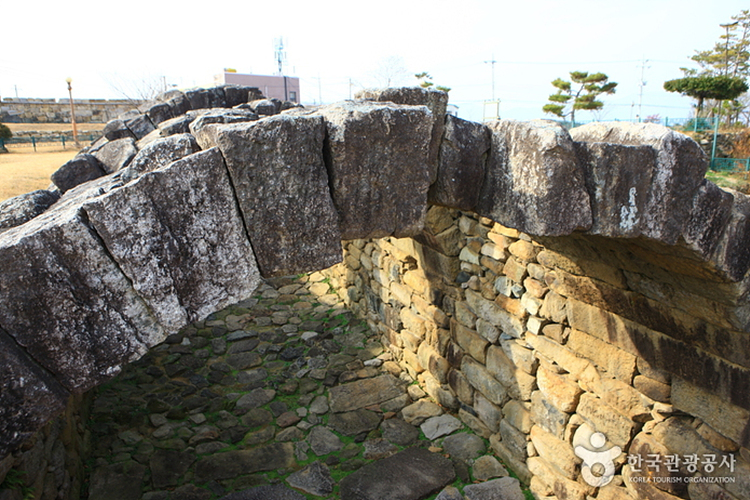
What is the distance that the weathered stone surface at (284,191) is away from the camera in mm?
1862

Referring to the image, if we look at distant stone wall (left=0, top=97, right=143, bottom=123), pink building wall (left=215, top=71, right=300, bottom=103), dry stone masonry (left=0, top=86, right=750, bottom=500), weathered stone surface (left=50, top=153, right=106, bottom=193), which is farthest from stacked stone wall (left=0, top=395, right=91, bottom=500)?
distant stone wall (left=0, top=97, right=143, bottom=123)

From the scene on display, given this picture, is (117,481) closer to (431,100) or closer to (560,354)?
(560,354)

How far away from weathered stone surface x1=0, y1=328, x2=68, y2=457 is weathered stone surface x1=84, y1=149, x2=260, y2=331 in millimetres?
391

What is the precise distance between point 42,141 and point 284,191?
22.5 m

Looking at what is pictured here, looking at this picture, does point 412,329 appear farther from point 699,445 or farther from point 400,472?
point 699,445

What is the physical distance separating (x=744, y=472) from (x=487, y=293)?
7.00 ft

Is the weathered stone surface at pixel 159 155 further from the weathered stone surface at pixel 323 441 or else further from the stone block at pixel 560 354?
the weathered stone surface at pixel 323 441

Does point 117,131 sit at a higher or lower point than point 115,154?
higher

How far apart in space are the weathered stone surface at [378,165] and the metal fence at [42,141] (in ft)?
64.6

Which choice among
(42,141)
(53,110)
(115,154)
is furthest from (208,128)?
(53,110)

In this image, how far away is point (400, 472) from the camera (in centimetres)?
414

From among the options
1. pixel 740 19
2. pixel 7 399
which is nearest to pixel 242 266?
pixel 7 399

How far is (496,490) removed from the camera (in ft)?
12.9

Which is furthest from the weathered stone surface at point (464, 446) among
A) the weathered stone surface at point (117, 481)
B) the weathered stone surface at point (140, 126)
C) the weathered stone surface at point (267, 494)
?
the weathered stone surface at point (140, 126)
